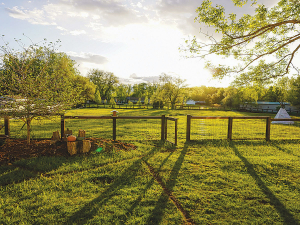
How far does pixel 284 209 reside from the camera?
138 inches

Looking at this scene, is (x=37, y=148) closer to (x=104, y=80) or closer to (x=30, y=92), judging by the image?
(x=30, y=92)

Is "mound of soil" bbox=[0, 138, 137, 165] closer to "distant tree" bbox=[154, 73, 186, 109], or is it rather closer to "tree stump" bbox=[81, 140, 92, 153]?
"tree stump" bbox=[81, 140, 92, 153]

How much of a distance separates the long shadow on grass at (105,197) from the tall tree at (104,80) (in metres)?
78.7

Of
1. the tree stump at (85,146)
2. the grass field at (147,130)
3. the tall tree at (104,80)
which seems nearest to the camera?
the tree stump at (85,146)

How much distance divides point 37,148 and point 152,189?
4.76m

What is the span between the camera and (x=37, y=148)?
6.56 m

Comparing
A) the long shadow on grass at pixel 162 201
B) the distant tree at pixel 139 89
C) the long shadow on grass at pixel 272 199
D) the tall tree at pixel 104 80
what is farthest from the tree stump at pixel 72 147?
the distant tree at pixel 139 89

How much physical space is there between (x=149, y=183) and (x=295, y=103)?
155ft

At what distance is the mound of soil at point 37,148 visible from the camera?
5.96m

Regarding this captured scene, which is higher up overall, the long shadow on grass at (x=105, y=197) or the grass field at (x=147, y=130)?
the grass field at (x=147, y=130)

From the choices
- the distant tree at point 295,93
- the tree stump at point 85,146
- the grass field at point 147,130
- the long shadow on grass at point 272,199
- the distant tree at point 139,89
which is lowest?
the long shadow on grass at point 272,199

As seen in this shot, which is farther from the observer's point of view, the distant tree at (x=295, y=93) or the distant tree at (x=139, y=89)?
the distant tree at (x=139, y=89)

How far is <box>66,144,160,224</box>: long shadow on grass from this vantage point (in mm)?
3137

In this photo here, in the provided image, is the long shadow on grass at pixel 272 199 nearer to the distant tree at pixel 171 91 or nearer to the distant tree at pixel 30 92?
the distant tree at pixel 30 92
